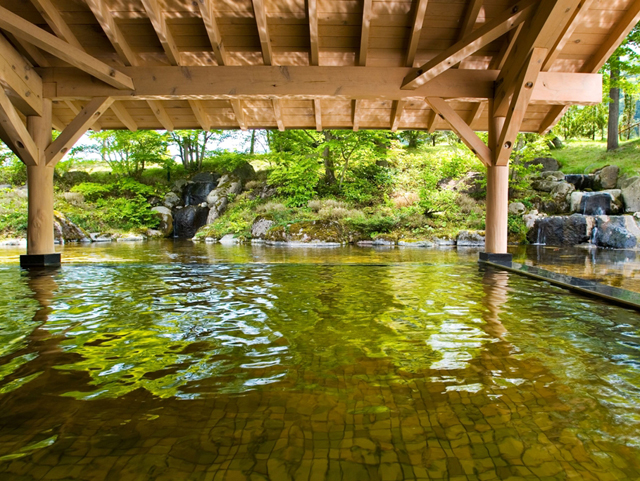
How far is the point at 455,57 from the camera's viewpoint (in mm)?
5438

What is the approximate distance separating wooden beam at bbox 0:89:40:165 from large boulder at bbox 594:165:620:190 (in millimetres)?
17401

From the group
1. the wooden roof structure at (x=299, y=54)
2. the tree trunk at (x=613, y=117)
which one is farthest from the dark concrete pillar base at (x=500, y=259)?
the tree trunk at (x=613, y=117)

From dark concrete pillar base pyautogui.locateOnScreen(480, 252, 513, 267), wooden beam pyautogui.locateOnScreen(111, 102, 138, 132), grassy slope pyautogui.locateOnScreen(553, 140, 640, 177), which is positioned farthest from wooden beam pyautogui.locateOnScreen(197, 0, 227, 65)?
grassy slope pyautogui.locateOnScreen(553, 140, 640, 177)

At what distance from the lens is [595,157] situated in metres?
17.2

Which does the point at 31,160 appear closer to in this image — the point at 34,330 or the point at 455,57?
the point at 34,330

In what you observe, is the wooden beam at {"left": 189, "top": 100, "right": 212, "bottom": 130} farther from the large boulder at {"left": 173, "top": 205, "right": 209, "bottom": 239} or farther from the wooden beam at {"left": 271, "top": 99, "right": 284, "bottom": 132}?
the large boulder at {"left": 173, "top": 205, "right": 209, "bottom": 239}

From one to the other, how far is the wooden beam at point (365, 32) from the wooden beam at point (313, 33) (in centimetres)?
68

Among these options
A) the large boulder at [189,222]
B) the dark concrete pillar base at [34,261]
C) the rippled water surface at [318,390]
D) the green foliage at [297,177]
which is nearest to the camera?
the rippled water surface at [318,390]

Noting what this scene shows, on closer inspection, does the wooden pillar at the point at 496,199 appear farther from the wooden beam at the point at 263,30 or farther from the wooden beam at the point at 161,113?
the wooden beam at the point at 161,113

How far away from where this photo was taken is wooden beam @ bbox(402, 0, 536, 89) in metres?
4.93

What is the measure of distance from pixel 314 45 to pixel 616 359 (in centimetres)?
551

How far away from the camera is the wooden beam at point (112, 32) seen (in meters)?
5.30

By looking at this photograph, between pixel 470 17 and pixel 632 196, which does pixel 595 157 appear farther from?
pixel 470 17

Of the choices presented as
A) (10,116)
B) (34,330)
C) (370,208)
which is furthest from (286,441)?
(370,208)
